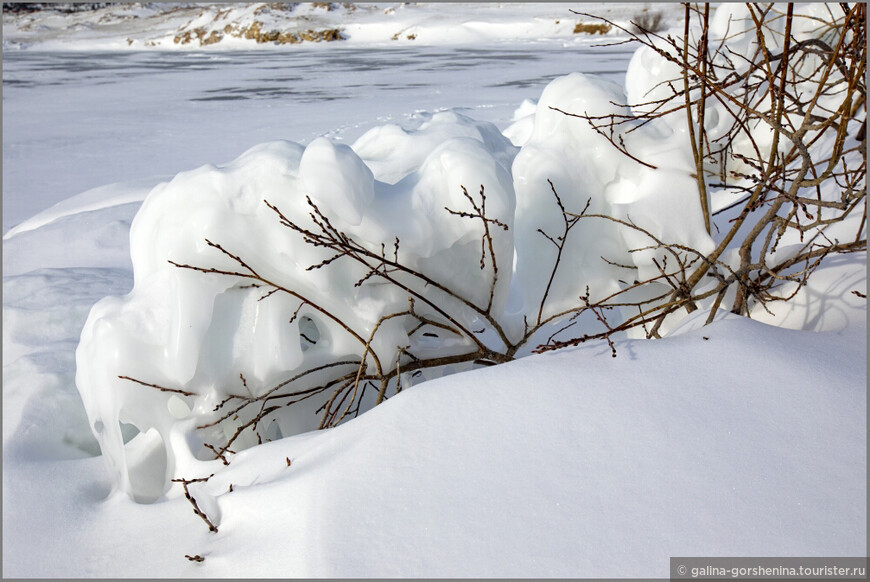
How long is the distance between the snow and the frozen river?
1.97 m

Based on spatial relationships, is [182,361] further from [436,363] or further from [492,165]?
[492,165]

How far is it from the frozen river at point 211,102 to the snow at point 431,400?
1.97 meters

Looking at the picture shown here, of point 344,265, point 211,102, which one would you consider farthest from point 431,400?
point 211,102

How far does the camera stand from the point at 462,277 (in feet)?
6.46

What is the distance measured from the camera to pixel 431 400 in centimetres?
146

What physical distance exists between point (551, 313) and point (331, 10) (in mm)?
24217

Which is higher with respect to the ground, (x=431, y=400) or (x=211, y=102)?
(x=211, y=102)

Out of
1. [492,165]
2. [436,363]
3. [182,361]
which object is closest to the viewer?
[182,361]

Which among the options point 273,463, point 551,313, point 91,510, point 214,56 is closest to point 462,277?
point 551,313

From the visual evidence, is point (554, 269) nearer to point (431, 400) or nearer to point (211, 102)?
point (431, 400)

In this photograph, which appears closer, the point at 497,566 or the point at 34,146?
the point at 497,566

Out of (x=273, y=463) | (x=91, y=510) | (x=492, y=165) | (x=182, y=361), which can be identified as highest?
(x=492, y=165)

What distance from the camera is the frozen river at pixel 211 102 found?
5371mm

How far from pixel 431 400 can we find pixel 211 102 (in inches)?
295
